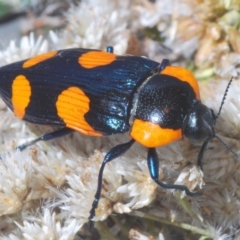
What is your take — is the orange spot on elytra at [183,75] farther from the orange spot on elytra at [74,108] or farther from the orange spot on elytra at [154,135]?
the orange spot on elytra at [74,108]

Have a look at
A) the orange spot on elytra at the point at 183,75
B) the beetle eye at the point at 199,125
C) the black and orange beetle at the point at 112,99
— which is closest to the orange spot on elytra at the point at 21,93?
the black and orange beetle at the point at 112,99

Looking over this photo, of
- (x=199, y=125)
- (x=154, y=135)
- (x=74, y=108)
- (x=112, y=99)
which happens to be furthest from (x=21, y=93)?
(x=199, y=125)

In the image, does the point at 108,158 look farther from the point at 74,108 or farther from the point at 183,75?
the point at 183,75

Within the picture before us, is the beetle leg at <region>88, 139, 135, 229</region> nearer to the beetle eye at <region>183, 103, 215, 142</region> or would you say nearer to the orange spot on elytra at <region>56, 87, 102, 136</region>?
the orange spot on elytra at <region>56, 87, 102, 136</region>

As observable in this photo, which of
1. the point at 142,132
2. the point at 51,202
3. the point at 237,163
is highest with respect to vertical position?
the point at 142,132

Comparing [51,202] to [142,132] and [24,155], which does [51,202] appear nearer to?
[24,155]

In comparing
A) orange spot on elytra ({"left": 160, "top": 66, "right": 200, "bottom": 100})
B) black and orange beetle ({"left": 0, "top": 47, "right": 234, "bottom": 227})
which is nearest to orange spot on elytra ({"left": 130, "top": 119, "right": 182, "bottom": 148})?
black and orange beetle ({"left": 0, "top": 47, "right": 234, "bottom": 227})

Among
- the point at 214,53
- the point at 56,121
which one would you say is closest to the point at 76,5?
the point at 214,53
